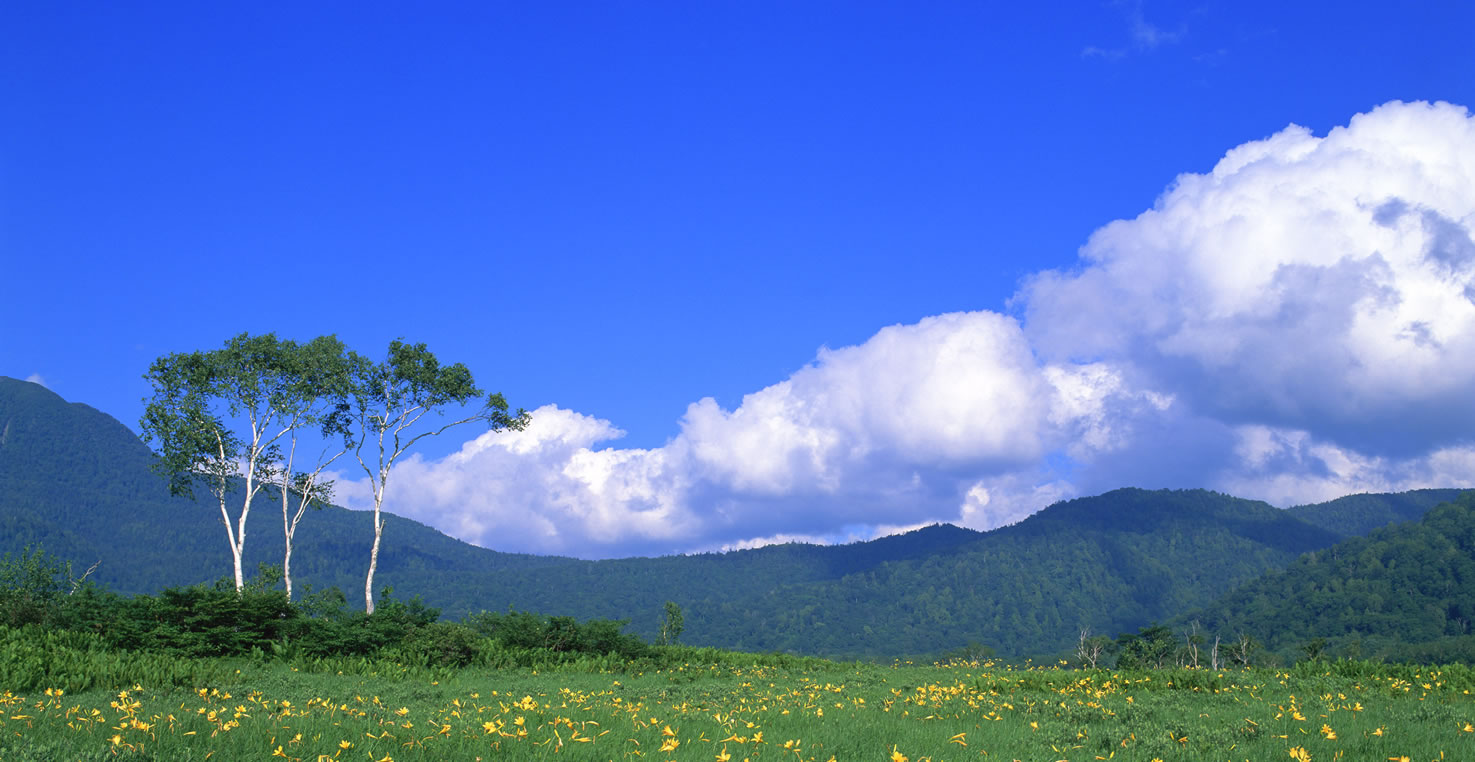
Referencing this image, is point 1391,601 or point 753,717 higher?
point 753,717

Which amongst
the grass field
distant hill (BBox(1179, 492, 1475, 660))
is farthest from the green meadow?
distant hill (BBox(1179, 492, 1475, 660))

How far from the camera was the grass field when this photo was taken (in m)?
8.34

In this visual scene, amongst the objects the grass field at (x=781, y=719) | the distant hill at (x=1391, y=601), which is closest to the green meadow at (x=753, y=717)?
the grass field at (x=781, y=719)

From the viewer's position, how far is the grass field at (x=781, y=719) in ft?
27.4

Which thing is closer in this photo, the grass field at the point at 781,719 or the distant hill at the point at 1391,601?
the grass field at the point at 781,719

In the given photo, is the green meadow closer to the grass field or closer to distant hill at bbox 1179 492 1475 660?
the grass field

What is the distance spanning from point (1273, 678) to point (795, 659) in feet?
47.5

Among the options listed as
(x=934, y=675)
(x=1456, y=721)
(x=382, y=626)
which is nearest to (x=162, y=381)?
(x=382, y=626)

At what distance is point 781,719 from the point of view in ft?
41.1

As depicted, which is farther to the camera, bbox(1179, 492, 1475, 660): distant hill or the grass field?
bbox(1179, 492, 1475, 660): distant hill

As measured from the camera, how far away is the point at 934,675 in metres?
23.0

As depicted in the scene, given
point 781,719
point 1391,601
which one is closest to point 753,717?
point 781,719

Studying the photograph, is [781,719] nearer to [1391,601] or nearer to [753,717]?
[753,717]

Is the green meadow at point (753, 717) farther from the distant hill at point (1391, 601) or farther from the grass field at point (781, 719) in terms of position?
the distant hill at point (1391, 601)
